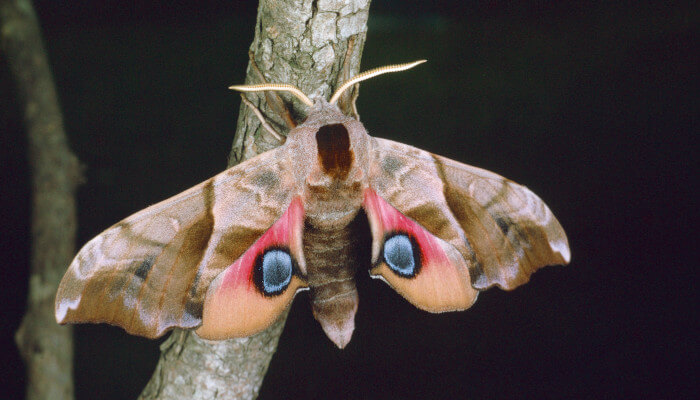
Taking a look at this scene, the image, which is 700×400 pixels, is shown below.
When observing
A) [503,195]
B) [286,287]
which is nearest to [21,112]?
[286,287]

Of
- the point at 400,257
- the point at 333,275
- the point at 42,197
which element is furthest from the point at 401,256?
the point at 42,197

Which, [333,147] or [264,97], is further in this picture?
[264,97]

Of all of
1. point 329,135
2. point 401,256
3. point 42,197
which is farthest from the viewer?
point 42,197

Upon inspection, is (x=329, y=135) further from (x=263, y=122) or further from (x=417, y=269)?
(x=417, y=269)

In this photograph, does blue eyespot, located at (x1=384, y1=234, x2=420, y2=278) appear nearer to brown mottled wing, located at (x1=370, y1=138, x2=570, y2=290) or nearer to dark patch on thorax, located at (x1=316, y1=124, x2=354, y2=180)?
brown mottled wing, located at (x1=370, y1=138, x2=570, y2=290)

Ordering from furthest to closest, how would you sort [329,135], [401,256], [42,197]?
[42,197] → [401,256] → [329,135]

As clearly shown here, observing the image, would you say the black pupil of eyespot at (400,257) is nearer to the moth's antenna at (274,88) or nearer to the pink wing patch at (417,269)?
the pink wing patch at (417,269)

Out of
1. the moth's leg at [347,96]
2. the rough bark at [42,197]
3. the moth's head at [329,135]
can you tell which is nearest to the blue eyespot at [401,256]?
the moth's head at [329,135]
